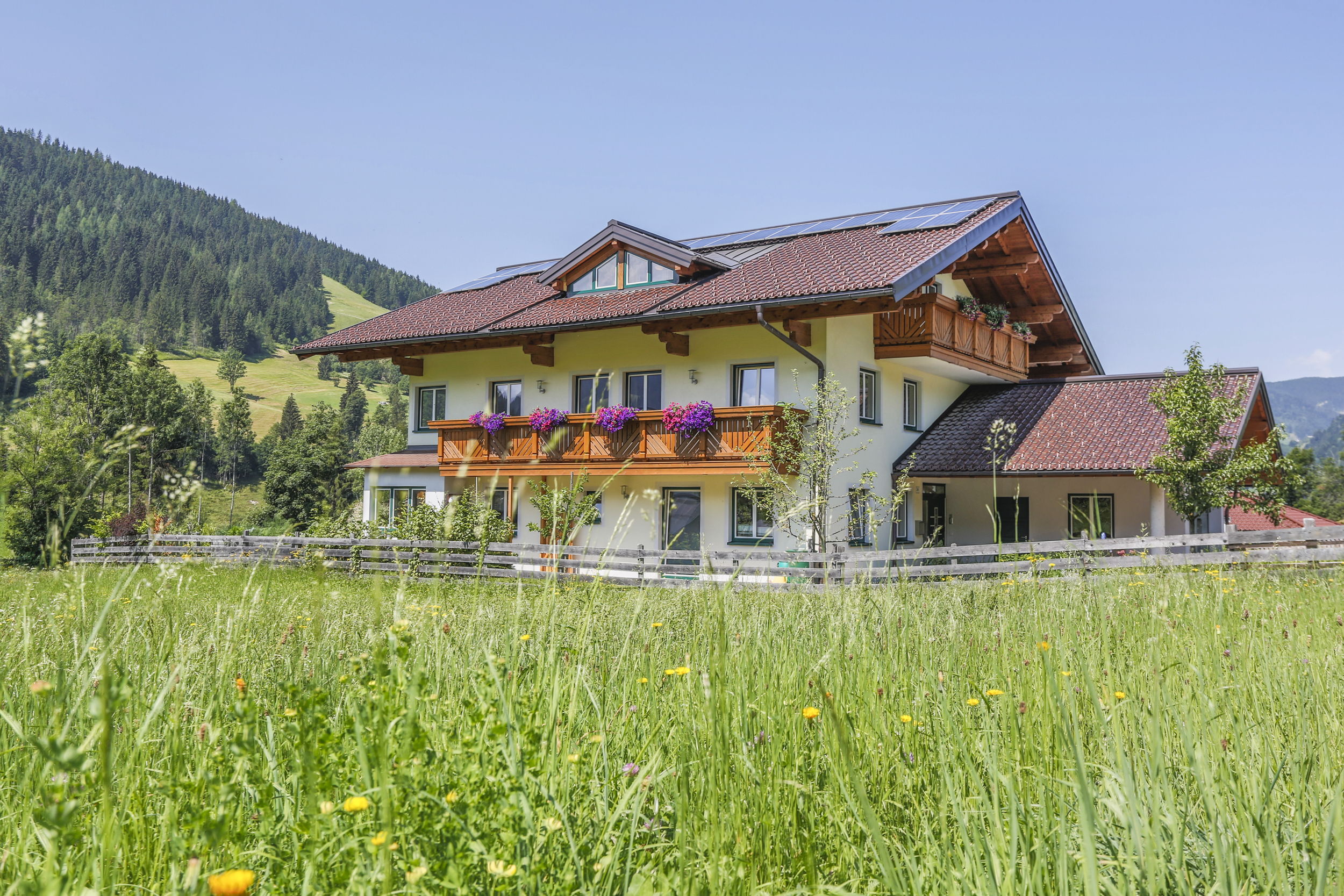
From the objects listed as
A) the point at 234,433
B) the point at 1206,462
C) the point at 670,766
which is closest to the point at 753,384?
the point at 1206,462

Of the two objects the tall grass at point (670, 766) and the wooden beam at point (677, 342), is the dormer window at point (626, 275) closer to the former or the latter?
the wooden beam at point (677, 342)

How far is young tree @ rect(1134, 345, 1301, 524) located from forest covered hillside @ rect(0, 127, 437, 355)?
8579cm

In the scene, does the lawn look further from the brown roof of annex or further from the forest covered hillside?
the brown roof of annex

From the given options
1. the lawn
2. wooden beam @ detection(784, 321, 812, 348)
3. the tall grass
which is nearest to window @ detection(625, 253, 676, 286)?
wooden beam @ detection(784, 321, 812, 348)

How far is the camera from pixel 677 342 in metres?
19.4

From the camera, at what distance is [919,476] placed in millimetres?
19828

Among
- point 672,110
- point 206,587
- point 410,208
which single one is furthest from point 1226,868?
point 410,208

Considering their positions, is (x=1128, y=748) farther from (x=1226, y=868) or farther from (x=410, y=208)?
(x=410, y=208)

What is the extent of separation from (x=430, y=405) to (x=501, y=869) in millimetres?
24413

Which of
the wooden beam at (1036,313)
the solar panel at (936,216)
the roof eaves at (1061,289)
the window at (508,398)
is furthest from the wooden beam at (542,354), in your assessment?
the wooden beam at (1036,313)

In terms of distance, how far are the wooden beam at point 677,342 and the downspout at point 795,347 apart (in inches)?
79.3

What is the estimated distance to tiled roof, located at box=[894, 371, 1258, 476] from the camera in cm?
1853

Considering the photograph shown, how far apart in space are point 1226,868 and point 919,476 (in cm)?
1901

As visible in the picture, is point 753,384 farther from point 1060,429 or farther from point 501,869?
point 501,869
